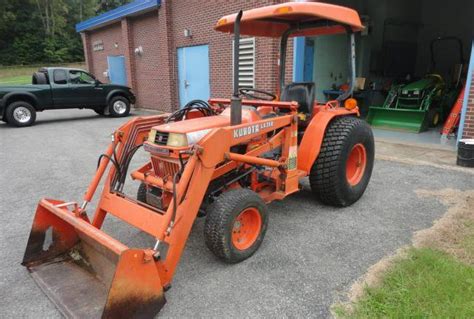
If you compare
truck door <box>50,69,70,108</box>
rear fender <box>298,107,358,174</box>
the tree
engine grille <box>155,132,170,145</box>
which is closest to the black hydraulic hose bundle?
engine grille <box>155,132,170,145</box>

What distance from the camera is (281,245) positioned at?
3.40 metres

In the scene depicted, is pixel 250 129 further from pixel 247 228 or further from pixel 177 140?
pixel 247 228

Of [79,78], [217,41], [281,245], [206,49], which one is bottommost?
[281,245]

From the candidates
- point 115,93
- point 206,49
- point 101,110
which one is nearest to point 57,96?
point 101,110

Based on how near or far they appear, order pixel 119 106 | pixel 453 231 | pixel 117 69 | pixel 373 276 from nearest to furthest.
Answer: pixel 373 276, pixel 453 231, pixel 119 106, pixel 117 69

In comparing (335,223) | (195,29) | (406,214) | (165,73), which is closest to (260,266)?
(335,223)

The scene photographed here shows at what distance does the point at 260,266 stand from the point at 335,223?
1.17 metres

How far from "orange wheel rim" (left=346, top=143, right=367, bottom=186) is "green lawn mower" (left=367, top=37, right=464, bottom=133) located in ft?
15.3

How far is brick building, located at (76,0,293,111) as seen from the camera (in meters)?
9.09

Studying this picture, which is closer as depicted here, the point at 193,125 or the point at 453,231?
the point at 193,125

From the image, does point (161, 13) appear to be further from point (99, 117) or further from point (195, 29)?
point (99, 117)

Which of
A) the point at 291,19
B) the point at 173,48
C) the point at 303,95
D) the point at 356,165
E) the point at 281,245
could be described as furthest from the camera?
the point at 173,48

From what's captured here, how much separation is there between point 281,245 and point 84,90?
34.2ft

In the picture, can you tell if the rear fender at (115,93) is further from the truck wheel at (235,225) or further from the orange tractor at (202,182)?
the truck wheel at (235,225)
